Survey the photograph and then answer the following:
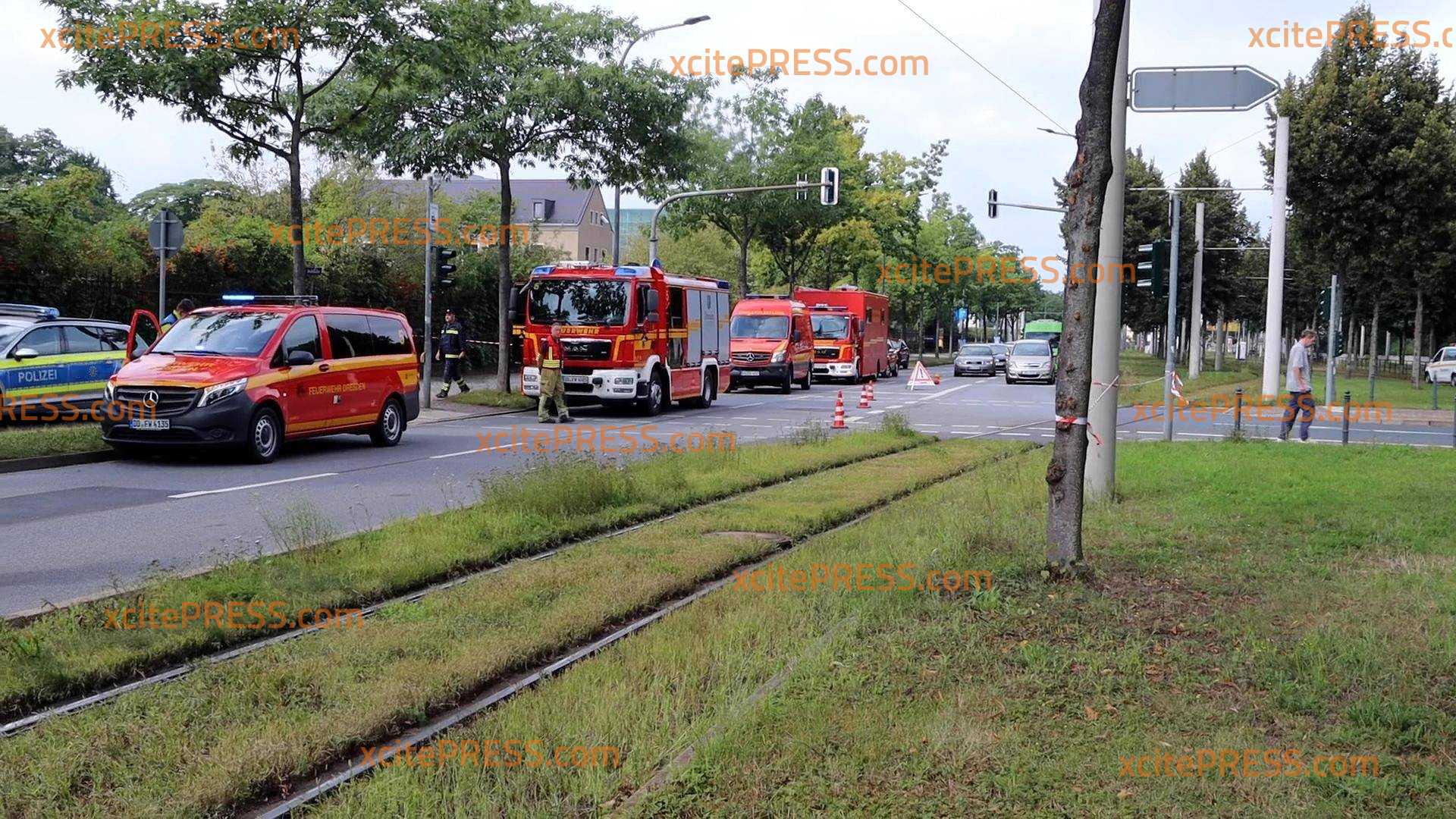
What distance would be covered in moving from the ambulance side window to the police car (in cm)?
352

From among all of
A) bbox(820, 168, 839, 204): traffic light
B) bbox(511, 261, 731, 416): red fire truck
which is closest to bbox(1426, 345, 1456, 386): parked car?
bbox(820, 168, 839, 204): traffic light

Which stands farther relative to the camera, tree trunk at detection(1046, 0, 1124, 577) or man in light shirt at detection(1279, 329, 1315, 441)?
man in light shirt at detection(1279, 329, 1315, 441)

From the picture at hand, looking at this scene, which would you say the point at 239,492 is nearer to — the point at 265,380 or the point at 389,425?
the point at 265,380

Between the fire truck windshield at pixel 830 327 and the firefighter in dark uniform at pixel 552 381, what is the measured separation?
835 inches

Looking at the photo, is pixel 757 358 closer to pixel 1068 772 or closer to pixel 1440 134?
pixel 1440 134

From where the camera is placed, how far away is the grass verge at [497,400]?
2578 cm

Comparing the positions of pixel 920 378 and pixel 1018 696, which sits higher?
pixel 1018 696

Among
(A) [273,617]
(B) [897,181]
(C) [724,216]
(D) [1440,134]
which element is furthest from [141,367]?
(B) [897,181]

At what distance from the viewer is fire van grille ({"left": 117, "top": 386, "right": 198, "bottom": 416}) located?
14.2m

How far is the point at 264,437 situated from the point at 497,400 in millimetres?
11277

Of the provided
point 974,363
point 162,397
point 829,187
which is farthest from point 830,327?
point 162,397

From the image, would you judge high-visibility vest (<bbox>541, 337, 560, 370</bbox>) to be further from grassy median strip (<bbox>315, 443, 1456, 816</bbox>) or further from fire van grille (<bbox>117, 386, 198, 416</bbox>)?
grassy median strip (<bbox>315, 443, 1456, 816</bbox>)

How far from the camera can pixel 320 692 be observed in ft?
17.2

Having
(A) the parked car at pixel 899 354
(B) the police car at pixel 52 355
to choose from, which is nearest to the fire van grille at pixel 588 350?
(B) the police car at pixel 52 355
